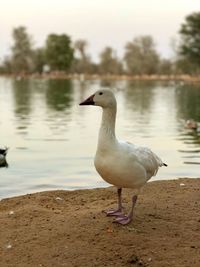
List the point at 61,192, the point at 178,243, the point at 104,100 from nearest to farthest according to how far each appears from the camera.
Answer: the point at 178,243 < the point at 104,100 < the point at 61,192

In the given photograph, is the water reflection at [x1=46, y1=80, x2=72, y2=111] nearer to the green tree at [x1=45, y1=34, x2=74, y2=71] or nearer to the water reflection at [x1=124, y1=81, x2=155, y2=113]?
the water reflection at [x1=124, y1=81, x2=155, y2=113]

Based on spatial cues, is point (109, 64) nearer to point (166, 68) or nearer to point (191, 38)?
point (166, 68)

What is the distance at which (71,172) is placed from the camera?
13.8m

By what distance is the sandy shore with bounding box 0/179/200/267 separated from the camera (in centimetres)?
611

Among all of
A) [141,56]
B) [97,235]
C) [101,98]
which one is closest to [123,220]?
[97,235]

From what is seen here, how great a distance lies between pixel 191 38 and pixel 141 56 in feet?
152

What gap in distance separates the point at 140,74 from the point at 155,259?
489 ft

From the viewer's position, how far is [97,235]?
6.65 m

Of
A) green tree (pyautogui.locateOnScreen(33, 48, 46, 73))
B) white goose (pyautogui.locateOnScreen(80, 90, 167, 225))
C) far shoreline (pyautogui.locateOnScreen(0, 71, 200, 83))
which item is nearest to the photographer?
white goose (pyautogui.locateOnScreen(80, 90, 167, 225))

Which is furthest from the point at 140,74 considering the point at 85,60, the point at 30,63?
the point at 30,63

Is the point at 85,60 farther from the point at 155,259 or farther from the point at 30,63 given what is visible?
the point at 155,259

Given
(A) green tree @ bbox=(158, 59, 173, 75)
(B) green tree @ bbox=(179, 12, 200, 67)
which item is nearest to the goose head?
(B) green tree @ bbox=(179, 12, 200, 67)

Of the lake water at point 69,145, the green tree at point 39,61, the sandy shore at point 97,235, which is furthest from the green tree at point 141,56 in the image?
the sandy shore at point 97,235

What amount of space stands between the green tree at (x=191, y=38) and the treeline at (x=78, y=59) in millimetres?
14853
